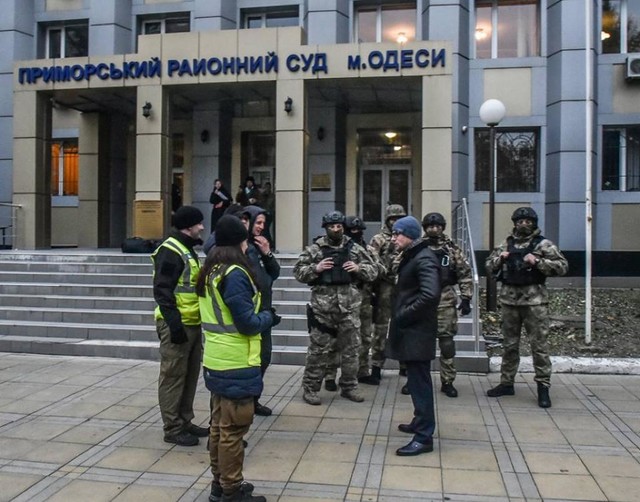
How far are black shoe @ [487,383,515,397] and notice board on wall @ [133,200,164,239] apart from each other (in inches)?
355

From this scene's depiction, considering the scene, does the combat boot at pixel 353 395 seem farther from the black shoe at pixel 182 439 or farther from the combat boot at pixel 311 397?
the black shoe at pixel 182 439

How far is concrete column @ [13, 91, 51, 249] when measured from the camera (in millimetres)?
14656

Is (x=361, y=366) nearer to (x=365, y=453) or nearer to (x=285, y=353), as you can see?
(x=285, y=353)

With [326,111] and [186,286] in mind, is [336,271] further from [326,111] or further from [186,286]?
[326,111]

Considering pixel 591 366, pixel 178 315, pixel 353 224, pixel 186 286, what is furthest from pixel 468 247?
pixel 178 315

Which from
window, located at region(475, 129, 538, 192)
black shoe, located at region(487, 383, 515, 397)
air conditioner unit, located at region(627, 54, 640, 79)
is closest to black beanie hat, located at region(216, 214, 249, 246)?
black shoe, located at region(487, 383, 515, 397)

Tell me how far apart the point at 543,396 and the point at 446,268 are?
5.56ft

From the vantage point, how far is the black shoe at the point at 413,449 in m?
4.99

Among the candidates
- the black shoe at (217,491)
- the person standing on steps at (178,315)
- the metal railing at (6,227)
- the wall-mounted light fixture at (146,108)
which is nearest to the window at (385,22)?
the wall-mounted light fixture at (146,108)

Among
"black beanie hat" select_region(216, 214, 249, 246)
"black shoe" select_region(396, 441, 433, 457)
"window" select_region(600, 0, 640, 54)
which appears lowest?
"black shoe" select_region(396, 441, 433, 457)

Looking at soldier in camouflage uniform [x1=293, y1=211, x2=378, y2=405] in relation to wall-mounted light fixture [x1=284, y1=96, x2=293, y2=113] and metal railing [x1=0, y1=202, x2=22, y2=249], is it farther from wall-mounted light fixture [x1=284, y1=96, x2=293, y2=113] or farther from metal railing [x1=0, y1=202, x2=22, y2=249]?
metal railing [x1=0, y1=202, x2=22, y2=249]

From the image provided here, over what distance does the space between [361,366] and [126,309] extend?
463cm

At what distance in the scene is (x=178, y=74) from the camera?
1380 centimetres

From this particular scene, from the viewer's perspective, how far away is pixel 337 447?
521 centimetres
